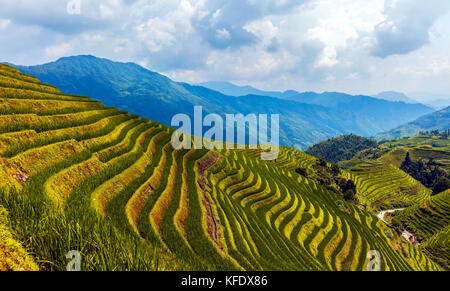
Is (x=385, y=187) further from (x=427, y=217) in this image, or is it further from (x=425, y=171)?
(x=425, y=171)

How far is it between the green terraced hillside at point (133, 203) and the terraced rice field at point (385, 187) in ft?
236

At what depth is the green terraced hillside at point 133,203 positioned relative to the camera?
6.64 meters

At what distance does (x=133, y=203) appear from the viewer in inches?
592

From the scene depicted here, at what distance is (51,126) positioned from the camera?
1770 centimetres

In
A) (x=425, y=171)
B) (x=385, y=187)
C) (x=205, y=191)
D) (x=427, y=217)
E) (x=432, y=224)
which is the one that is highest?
(x=205, y=191)

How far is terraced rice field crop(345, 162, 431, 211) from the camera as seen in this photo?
313 ft

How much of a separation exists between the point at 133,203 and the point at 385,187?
5143 inches

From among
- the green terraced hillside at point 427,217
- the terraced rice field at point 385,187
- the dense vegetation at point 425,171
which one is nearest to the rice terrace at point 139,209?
the green terraced hillside at point 427,217
